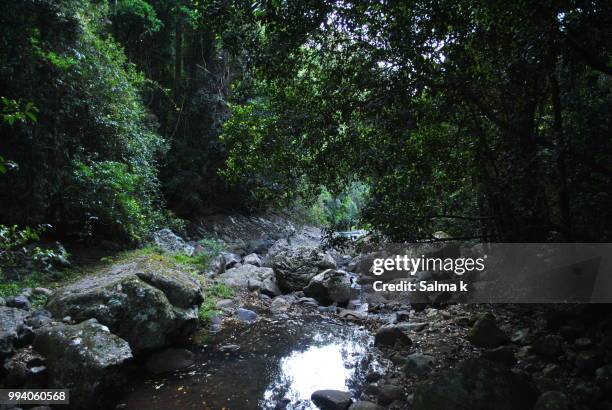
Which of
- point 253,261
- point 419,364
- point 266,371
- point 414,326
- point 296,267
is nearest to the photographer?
point 419,364

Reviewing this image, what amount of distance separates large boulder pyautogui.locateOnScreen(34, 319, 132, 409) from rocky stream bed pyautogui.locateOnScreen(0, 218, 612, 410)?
12mm

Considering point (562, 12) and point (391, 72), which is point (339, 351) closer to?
point (391, 72)

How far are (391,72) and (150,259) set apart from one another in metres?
5.28

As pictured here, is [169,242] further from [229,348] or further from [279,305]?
[229,348]

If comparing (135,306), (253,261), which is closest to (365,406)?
(135,306)

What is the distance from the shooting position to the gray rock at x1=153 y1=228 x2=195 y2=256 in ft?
33.7

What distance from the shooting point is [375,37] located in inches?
179

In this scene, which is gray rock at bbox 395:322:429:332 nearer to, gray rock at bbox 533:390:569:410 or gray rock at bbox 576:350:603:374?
gray rock at bbox 576:350:603:374

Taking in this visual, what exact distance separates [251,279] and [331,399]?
5.51 meters

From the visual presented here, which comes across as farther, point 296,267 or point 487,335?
point 296,267

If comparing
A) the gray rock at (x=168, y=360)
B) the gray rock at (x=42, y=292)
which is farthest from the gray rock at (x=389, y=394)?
the gray rock at (x=42, y=292)

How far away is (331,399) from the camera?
4.24 meters

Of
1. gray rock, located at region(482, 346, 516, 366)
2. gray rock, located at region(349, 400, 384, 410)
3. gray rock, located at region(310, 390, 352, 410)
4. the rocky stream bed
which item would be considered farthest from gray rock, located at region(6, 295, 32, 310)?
gray rock, located at region(482, 346, 516, 366)

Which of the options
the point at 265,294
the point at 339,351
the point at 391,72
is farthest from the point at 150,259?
the point at 391,72
